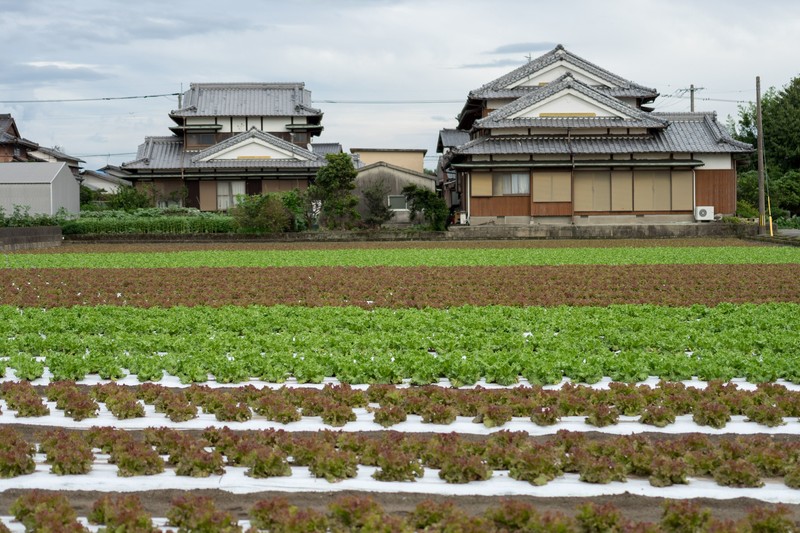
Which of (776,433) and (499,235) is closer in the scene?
(776,433)

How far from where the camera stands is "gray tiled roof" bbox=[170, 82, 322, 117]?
5128 cm

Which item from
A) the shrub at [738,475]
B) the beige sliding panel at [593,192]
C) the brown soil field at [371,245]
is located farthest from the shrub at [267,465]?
the beige sliding panel at [593,192]

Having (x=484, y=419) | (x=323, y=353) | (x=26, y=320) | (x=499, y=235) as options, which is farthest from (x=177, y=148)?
(x=484, y=419)

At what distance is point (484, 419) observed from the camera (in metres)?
7.21

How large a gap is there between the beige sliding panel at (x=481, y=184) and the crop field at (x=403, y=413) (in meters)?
25.8

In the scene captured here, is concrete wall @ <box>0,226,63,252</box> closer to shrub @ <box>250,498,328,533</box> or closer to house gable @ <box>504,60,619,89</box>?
house gable @ <box>504,60,619,89</box>

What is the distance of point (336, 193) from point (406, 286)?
23749mm

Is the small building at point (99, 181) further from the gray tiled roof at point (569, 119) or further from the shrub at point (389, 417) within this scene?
the shrub at point (389, 417)

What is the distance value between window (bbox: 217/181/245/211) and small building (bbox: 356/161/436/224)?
6.27m

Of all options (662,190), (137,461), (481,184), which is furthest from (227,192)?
(137,461)

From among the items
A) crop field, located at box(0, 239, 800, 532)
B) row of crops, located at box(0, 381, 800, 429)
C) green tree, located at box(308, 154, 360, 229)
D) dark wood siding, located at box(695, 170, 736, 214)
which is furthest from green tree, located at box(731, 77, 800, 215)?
row of crops, located at box(0, 381, 800, 429)

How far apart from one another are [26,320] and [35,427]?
20.7 ft

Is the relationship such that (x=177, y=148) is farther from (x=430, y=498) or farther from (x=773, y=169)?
(x=430, y=498)

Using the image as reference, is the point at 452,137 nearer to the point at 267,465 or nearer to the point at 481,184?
the point at 481,184
